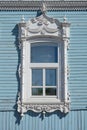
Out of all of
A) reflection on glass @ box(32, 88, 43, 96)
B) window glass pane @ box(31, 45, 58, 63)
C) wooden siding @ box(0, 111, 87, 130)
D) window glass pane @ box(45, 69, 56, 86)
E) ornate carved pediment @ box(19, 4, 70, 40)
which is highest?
ornate carved pediment @ box(19, 4, 70, 40)

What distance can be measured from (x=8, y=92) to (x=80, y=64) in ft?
7.52

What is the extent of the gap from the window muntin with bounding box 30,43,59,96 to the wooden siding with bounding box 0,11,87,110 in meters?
0.45

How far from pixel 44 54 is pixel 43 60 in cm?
19

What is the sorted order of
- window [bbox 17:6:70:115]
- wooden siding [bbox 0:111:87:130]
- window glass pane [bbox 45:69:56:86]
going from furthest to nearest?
window glass pane [bbox 45:69:56:86] → window [bbox 17:6:70:115] → wooden siding [bbox 0:111:87:130]

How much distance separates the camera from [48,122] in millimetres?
14047

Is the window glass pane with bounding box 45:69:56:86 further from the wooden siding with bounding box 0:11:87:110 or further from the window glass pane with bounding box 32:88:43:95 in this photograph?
the wooden siding with bounding box 0:11:87:110

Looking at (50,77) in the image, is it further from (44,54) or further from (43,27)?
(43,27)

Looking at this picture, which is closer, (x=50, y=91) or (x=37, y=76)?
(x=50, y=91)

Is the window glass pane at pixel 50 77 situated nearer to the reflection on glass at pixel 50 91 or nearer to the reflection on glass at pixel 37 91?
the reflection on glass at pixel 50 91

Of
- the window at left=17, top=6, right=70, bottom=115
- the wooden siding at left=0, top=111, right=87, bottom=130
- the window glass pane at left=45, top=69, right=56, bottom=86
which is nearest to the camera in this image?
the wooden siding at left=0, top=111, right=87, bottom=130

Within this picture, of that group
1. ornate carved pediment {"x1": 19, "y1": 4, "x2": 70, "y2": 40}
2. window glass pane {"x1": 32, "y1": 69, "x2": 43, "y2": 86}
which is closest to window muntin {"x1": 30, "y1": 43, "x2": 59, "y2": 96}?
window glass pane {"x1": 32, "y1": 69, "x2": 43, "y2": 86}

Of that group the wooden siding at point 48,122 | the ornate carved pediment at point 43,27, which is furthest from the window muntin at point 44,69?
the wooden siding at point 48,122

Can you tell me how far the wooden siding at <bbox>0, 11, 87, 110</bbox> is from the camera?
14.1 m

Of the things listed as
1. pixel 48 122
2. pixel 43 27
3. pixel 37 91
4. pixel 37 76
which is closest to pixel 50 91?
pixel 37 91
